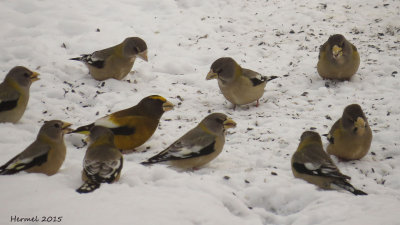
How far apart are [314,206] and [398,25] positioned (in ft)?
23.8

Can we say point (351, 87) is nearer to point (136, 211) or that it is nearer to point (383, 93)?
point (383, 93)

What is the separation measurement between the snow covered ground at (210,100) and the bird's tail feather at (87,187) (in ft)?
0.31

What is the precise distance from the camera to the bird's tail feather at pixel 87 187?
456cm

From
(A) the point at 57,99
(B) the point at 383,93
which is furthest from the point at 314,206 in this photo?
(A) the point at 57,99

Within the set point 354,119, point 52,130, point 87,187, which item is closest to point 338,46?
point 354,119

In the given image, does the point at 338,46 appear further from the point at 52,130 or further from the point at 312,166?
the point at 52,130

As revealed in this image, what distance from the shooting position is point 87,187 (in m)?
4.64

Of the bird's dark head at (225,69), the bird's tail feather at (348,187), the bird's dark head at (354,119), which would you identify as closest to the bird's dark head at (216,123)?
the bird's dark head at (354,119)

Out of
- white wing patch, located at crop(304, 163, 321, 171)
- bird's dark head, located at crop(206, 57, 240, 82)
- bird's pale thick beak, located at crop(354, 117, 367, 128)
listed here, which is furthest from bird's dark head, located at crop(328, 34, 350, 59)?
white wing patch, located at crop(304, 163, 321, 171)

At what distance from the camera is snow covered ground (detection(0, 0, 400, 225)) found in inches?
177

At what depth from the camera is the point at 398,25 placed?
1072 centimetres

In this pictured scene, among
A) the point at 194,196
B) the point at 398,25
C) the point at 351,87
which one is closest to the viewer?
the point at 194,196

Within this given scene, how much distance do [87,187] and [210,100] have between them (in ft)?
13.9

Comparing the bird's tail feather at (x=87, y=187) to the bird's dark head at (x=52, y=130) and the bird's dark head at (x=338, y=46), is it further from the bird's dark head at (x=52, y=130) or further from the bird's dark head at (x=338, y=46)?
the bird's dark head at (x=338, y=46)
